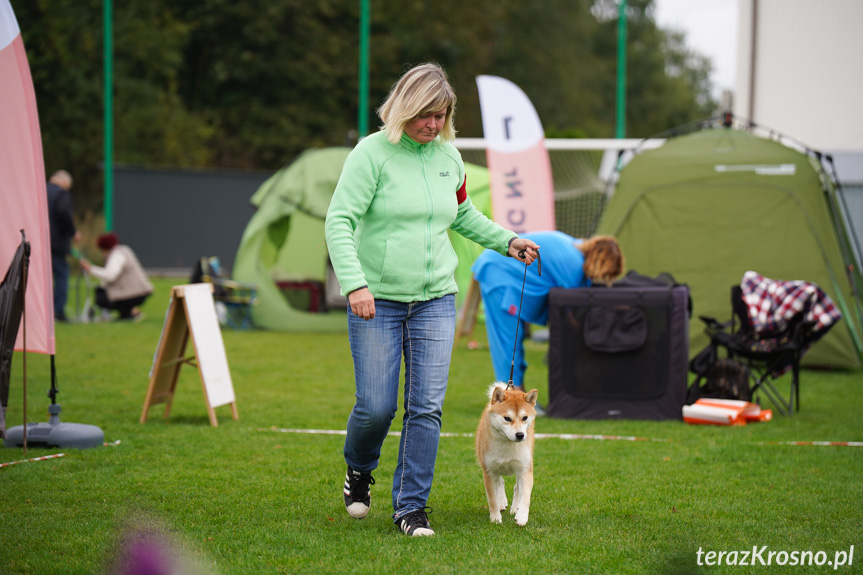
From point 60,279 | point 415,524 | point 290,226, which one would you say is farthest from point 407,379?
A: point 290,226

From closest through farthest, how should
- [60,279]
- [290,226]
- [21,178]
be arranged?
1. [21,178]
2. [60,279]
3. [290,226]

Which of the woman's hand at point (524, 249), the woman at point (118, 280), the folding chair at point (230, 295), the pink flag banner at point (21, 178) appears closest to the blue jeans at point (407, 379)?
the woman's hand at point (524, 249)

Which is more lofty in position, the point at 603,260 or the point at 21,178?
the point at 21,178

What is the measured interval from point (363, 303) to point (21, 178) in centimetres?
240

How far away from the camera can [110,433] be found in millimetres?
5316

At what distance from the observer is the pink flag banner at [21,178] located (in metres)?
4.48

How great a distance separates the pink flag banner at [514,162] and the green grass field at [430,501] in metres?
3.34

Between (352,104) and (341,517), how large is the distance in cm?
2290

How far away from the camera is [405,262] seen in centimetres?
329

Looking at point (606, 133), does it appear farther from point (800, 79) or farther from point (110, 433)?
A: point (110, 433)

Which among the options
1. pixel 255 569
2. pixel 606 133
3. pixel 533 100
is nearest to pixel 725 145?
pixel 255 569

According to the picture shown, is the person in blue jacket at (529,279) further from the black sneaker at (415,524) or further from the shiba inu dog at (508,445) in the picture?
the black sneaker at (415,524)

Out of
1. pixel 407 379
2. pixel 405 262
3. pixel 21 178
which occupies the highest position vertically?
pixel 21 178

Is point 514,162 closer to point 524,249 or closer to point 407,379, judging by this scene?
point 524,249
